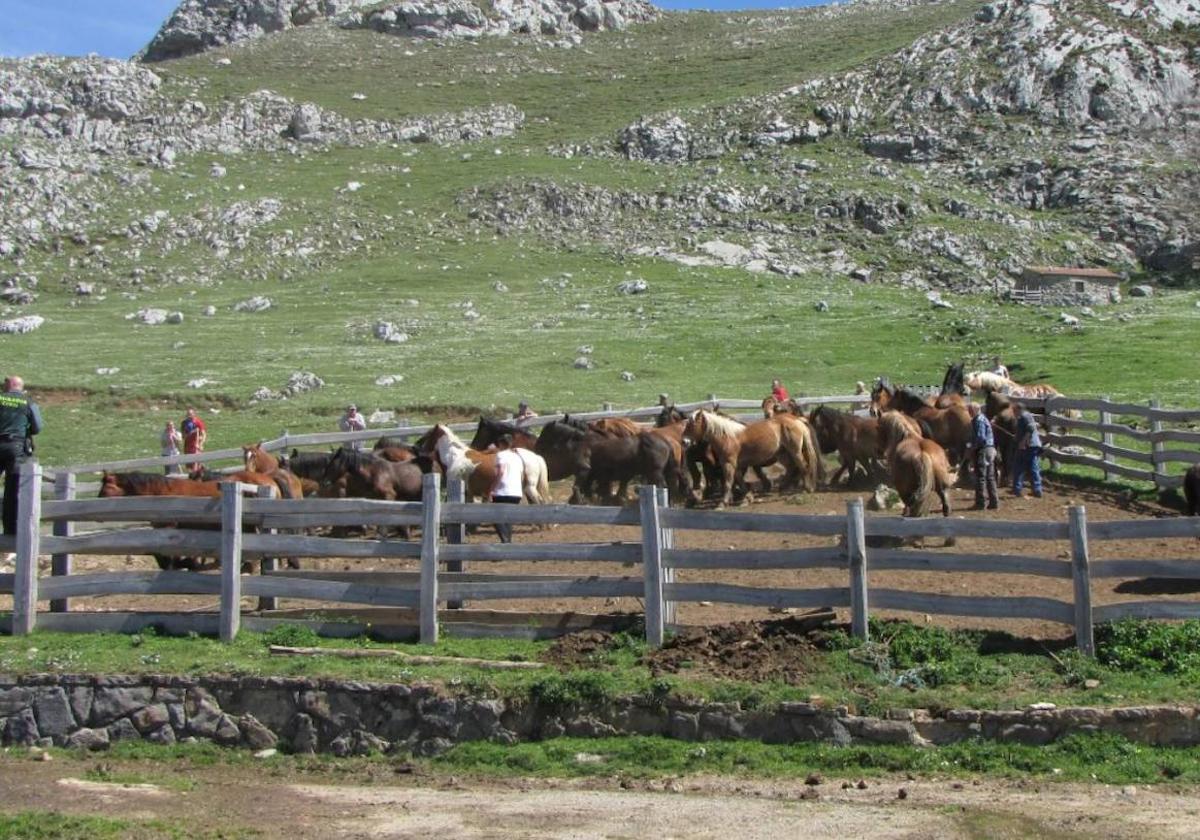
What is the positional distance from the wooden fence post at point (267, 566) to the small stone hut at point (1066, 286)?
53.7 metres

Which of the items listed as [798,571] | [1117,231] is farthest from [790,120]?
[798,571]

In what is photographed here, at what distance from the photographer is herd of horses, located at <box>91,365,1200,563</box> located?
18.2 m

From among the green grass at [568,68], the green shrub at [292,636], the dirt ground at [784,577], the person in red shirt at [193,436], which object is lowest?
the green shrub at [292,636]

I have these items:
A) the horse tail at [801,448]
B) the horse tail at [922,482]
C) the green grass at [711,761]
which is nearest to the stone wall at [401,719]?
the green grass at [711,761]

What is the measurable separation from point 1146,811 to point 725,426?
43.4 ft

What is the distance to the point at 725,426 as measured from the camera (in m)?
21.3

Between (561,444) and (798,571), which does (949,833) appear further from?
(561,444)

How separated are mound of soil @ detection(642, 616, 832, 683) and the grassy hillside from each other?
23.9 metres

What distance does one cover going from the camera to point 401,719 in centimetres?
1035

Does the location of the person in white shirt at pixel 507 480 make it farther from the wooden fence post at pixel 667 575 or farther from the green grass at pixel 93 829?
the green grass at pixel 93 829

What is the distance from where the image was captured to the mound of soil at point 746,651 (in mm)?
10609

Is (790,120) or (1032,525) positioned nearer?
(1032,525)

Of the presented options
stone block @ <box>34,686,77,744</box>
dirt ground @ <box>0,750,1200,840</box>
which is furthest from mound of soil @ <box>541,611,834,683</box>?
stone block @ <box>34,686,77,744</box>

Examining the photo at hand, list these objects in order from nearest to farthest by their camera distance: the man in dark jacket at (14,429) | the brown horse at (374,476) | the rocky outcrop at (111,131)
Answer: the man in dark jacket at (14,429)
the brown horse at (374,476)
the rocky outcrop at (111,131)
